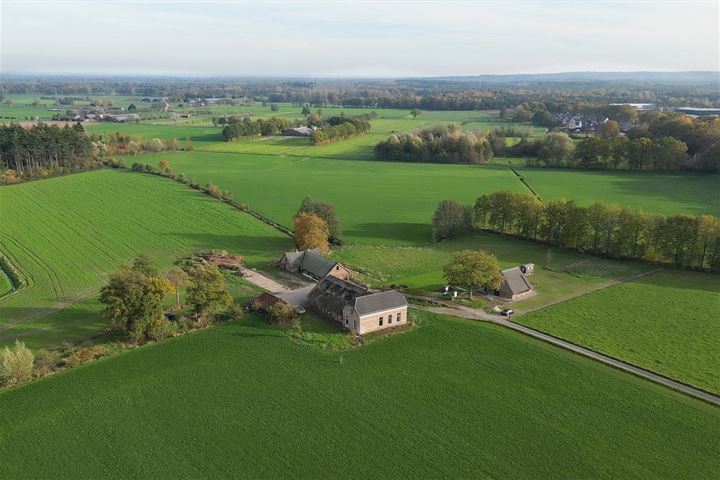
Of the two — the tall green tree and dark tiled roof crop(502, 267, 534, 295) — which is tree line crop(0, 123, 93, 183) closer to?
the tall green tree

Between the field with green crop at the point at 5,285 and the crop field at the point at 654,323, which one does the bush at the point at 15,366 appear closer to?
the field with green crop at the point at 5,285

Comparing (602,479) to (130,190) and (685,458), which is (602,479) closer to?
(685,458)

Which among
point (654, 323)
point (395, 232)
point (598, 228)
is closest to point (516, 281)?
point (654, 323)

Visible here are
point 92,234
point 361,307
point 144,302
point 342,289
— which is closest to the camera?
point 144,302

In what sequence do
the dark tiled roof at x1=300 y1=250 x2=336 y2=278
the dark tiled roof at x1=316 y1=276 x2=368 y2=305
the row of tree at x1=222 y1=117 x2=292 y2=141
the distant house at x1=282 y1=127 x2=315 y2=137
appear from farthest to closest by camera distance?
1. the distant house at x1=282 y1=127 x2=315 y2=137
2. the row of tree at x1=222 y1=117 x2=292 y2=141
3. the dark tiled roof at x1=300 y1=250 x2=336 y2=278
4. the dark tiled roof at x1=316 y1=276 x2=368 y2=305

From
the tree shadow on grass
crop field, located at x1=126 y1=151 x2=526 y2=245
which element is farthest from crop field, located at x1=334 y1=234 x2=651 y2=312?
crop field, located at x1=126 y1=151 x2=526 y2=245

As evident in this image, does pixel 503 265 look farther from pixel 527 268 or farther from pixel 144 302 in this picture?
pixel 144 302
